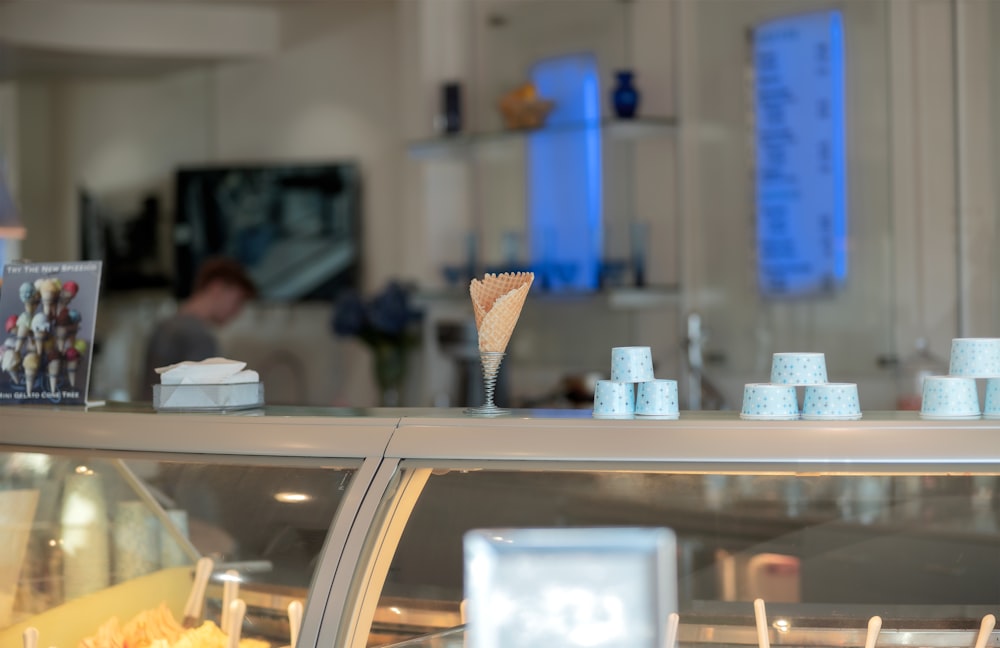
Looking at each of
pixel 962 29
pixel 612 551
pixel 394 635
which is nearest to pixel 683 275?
pixel 962 29

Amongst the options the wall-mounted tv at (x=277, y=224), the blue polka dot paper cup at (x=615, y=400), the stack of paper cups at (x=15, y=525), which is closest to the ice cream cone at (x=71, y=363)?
the stack of paper cups at (x=15, y=525)

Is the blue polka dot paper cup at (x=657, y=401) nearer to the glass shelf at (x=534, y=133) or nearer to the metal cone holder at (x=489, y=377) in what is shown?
the metal cone holder at (x=489, y=377)

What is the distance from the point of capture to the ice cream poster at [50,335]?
2.14 meters

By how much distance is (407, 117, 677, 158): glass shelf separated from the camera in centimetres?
434

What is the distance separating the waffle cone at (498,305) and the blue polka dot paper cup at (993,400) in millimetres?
703

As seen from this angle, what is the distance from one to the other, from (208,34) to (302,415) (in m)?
5.01

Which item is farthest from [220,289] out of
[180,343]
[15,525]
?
[15,525]

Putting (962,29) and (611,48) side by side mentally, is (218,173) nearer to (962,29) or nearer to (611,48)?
(611,48)

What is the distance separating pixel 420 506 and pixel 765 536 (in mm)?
1118

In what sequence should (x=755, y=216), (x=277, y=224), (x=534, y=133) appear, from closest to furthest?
(x=755, y=216) → (x=534, y=133) → (x=277, y=224)

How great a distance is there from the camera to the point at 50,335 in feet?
7.06

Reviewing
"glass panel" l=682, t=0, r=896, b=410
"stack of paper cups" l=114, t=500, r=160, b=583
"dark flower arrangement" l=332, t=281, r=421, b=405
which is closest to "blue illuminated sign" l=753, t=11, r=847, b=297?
"glass panel" l=682, t=0, r=896, b=410

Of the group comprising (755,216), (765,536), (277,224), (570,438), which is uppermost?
(277,224)

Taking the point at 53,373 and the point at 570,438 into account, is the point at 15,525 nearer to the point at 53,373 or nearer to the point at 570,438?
the point at 53,373
